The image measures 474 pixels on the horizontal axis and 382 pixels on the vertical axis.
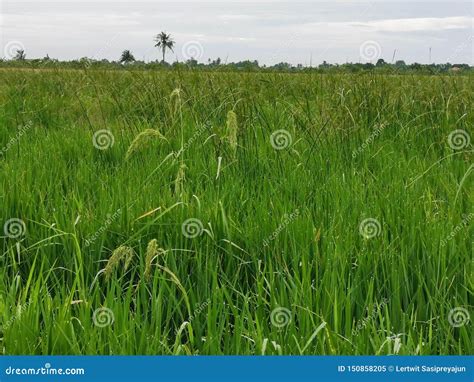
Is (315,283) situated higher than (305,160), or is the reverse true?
(305,160)

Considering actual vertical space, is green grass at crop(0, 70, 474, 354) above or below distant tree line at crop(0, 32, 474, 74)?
below

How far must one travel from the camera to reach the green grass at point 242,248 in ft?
5.37

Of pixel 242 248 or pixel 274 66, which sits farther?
pixel 274 66

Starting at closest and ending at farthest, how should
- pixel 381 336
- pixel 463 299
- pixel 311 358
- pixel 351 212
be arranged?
pixel 311 358 → pixel 381 336 → pixel 463 299 → pixel 351 212

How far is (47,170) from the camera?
3125mm

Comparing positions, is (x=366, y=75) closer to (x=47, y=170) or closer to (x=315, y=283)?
(x=47, y=170)

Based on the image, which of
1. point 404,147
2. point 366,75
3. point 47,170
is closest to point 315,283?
point 47,170

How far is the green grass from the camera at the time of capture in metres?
1.64

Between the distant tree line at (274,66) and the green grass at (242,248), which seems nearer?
the green grass at (242,248)

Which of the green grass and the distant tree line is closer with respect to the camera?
→ the green grass

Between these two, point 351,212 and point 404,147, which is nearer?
point 351,212

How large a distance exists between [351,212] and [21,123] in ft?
11.9

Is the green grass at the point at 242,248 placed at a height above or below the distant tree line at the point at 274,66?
below

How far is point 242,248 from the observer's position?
224 centimetres
